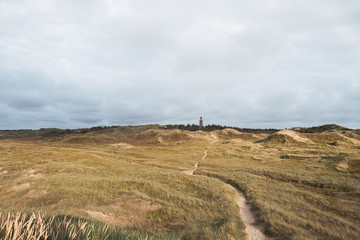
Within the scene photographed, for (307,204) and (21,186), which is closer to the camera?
(307,204)

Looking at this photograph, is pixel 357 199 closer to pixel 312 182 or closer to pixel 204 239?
pixel 312 182

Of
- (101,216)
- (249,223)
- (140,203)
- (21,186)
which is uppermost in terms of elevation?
(101,216)

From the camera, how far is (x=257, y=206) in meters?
17.4

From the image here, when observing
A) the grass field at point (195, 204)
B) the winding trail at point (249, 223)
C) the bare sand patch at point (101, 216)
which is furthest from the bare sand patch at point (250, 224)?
the bare sand patch at point (101, 216)

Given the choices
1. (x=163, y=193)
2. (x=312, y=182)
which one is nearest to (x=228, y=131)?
(x=312, y=182)

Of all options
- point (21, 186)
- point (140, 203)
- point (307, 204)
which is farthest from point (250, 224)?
point (21, 186)

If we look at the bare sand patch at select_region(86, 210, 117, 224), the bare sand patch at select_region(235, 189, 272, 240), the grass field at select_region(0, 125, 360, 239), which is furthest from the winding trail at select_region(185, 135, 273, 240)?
the bare sand patch at select_region(86, 210, 117, 224)

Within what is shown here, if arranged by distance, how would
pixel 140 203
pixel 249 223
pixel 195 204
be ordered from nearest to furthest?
pixel 249 223 < pixel 140 203 < pixel 195 204

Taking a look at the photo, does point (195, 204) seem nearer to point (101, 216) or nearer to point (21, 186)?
point (101, 216)

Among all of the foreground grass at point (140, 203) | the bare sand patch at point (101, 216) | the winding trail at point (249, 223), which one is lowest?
the winding trail at point (249, 223)

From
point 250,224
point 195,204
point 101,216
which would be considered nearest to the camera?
point 101,216

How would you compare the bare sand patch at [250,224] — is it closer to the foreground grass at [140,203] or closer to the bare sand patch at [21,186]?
the foreground grass at [140,203]

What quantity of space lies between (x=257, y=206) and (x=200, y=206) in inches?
221

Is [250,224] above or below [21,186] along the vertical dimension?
below
